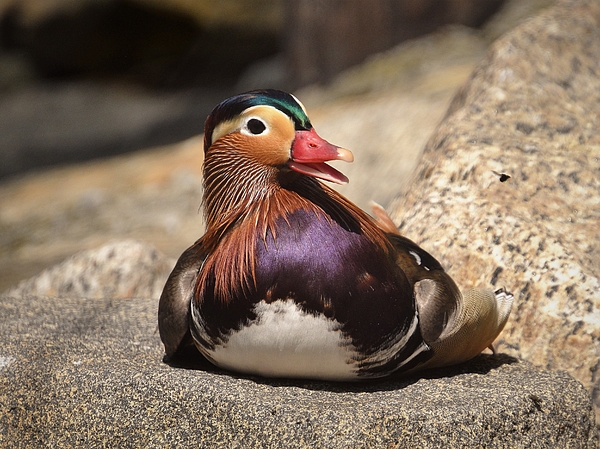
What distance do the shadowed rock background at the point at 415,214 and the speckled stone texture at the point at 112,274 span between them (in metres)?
0.01

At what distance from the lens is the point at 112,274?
4.35 meters

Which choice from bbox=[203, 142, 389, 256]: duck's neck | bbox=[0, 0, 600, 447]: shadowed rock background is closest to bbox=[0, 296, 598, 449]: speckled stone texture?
bbox=[0, 0, 600, 447]: shadowed rock background

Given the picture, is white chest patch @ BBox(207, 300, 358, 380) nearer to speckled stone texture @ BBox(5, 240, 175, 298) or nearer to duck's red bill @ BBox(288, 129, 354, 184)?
duck's red bill @ BBox(288, 129, 354, 184)

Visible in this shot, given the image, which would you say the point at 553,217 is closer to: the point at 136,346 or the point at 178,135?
the point at 136,346

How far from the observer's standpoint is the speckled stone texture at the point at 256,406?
2303 mm

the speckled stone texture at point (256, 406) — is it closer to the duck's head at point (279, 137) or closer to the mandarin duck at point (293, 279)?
the mandarin duck at point (293, 279)

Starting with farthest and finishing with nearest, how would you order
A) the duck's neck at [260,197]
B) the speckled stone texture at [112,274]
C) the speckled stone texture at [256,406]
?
the speckled stone texture at [112,274] → the duck's neck at [260,197] → the speckled stone texture at [256,406]

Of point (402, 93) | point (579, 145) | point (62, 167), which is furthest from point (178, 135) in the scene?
point (579, 145)

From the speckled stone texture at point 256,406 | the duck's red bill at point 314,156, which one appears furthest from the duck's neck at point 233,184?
the speckled stone texture at point 256,406

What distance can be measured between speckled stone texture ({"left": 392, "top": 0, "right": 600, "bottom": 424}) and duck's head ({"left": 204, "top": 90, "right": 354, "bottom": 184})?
3.59 feet

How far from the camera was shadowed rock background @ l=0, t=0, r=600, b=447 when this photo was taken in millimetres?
2510

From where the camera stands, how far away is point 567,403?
259cm

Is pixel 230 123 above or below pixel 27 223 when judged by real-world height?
above

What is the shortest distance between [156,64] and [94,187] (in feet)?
19.6
